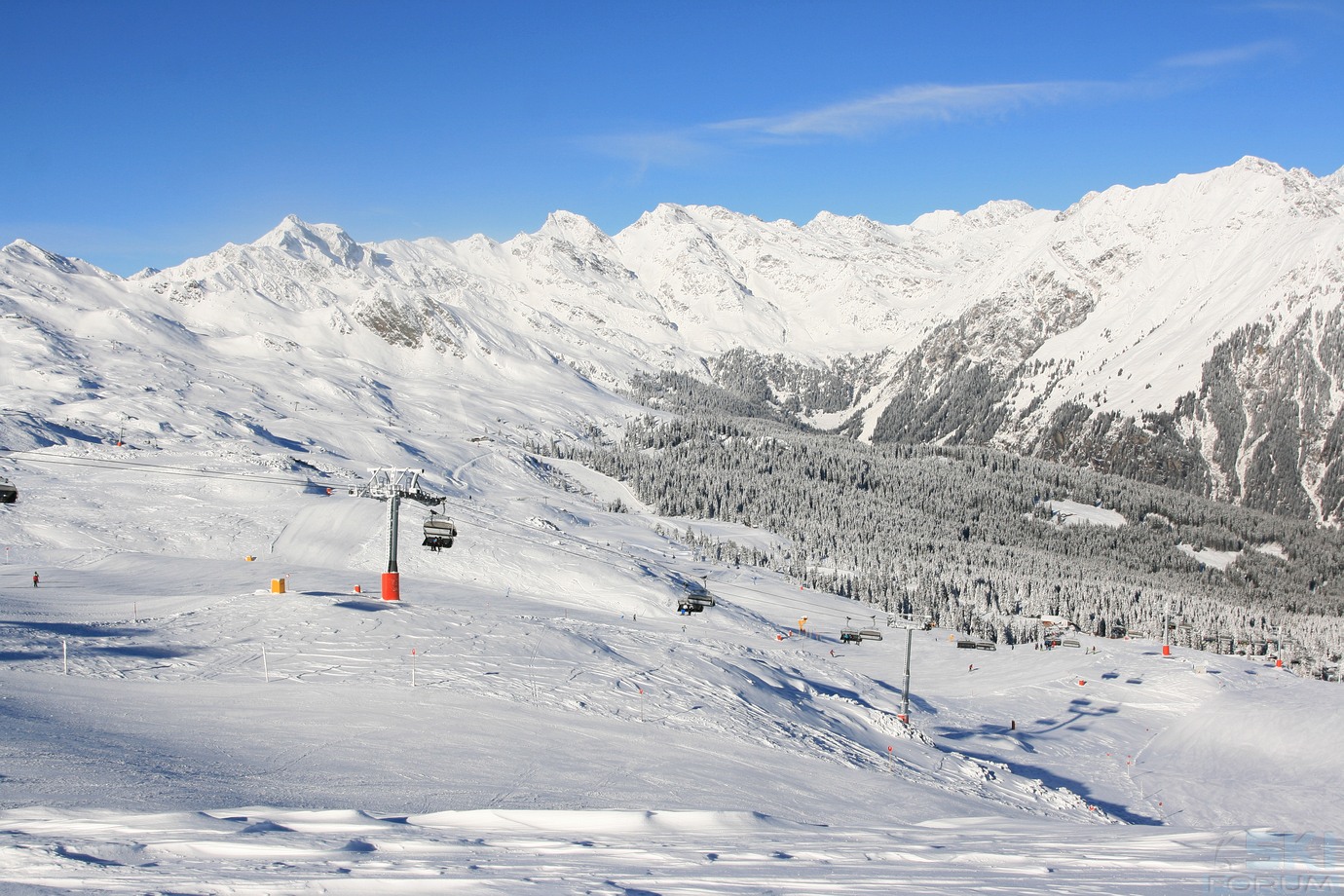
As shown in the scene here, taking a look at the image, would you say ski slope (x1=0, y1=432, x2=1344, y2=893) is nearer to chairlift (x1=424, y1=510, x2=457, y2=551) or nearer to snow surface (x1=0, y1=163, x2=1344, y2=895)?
snow surface (x1=0, y1=163, x2=1344, y2=895)

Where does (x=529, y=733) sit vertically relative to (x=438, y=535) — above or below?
below

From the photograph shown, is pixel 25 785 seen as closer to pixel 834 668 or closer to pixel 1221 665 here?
pixel 834 668

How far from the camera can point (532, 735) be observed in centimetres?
3256

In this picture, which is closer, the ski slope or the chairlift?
the ski slope

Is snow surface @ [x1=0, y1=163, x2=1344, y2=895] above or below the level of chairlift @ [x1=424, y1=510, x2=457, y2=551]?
below

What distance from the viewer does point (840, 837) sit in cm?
1845

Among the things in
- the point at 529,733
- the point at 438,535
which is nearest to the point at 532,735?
the point at 529,733

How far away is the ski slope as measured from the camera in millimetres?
13891

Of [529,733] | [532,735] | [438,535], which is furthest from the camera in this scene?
[438,535]

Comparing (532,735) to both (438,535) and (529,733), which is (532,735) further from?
(438,535)

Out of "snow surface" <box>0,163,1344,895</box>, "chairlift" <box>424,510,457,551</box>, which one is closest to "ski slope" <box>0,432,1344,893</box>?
"snow surface" <box>0,163,1344,895</box>

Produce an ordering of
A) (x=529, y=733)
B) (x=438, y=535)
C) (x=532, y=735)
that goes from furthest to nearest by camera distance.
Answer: (x=438, y=535) → (x=529, y=733) → (x=532, y=735)

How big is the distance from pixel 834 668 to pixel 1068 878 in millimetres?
60540

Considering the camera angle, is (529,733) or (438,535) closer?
(529,733)
